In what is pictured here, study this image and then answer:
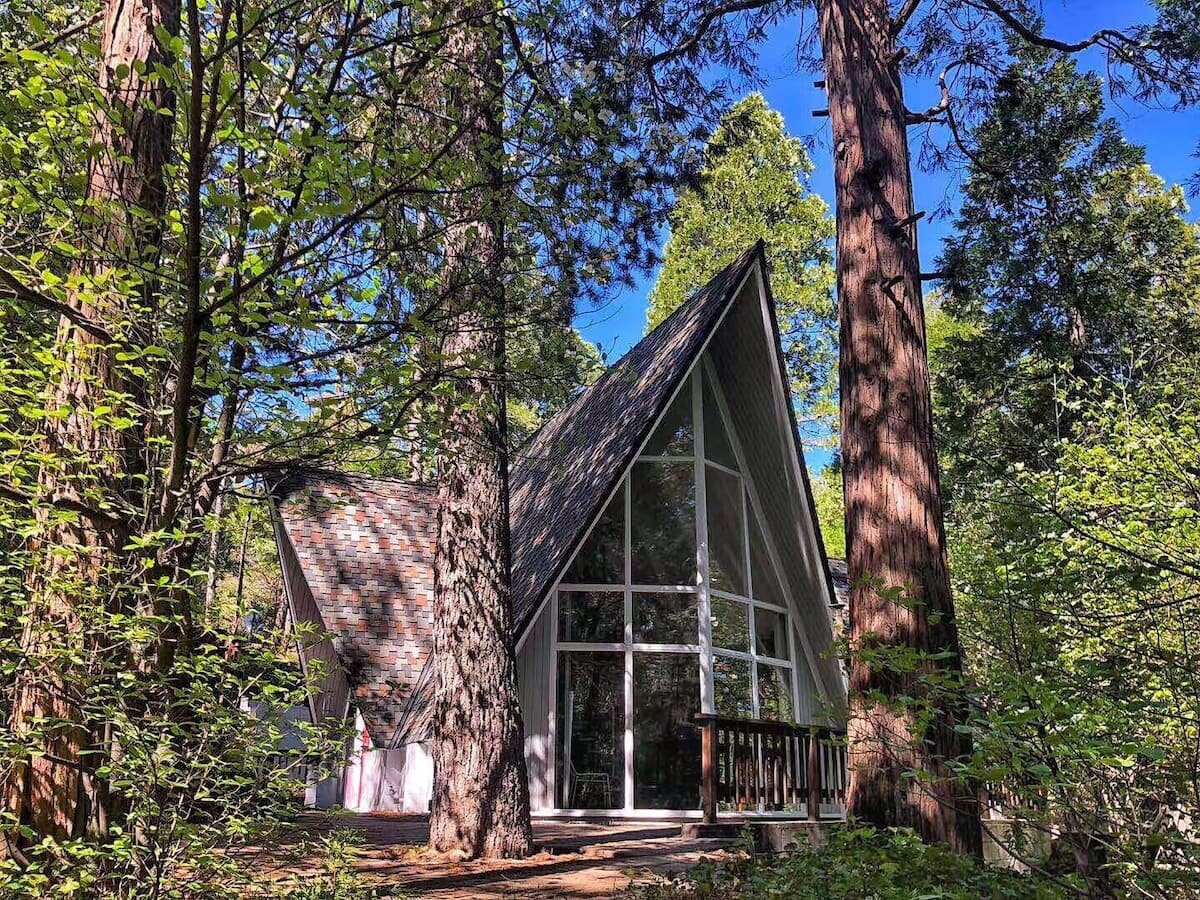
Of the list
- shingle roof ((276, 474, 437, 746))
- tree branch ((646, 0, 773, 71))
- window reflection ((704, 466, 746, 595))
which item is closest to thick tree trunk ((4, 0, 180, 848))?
tree branch ((646, 0, 773, 71))

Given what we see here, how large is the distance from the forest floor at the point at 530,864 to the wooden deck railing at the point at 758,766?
666 millimetres

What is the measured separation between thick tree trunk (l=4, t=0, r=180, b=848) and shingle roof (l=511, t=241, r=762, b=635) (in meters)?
5.59

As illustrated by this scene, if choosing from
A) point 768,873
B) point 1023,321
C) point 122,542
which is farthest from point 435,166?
point 1023,321

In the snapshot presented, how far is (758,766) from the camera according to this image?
892 cm

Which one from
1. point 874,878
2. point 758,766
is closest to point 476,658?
point 874,878

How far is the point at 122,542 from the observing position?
2.82 metres

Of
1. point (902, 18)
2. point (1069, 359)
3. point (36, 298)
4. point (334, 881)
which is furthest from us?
point (1069, 359)

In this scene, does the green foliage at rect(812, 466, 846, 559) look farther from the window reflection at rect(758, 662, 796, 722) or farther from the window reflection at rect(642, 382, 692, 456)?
the window reflection at rect(642, 382, 692, 456)

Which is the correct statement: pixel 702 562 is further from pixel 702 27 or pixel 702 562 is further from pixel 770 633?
pixel 702 27

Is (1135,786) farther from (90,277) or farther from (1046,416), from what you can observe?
(1046,416)

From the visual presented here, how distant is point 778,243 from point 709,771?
732 inches

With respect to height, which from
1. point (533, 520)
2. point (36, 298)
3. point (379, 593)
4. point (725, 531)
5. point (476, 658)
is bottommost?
point (476, 658)

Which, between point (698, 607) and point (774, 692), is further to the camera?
point (774, 692)

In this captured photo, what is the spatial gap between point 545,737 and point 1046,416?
12070 millimetres
